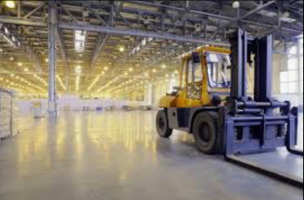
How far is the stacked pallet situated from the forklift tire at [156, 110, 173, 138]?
13.6 ft

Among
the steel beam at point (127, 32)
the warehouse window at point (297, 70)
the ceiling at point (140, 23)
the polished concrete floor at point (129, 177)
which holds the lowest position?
the polished concrete floor at point (129, 177)

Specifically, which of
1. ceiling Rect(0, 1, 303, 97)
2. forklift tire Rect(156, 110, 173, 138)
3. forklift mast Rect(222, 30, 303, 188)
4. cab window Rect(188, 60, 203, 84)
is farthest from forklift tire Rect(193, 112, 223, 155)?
ceiling Rect(0, 1, 303, 97)

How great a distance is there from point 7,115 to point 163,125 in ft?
13.9

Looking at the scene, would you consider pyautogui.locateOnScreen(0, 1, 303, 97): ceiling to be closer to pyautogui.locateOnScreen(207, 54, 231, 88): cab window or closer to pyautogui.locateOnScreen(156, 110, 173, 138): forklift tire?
pyautogui.locateOnScreen(207, 54, 231, 88): cab window

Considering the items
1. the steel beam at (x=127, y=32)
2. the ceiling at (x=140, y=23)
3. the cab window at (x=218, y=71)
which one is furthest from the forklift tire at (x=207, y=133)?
the steel beam at (x=127, y=32)

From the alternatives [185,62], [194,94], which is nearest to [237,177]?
[194,94]

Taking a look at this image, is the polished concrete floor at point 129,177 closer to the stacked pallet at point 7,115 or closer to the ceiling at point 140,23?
the stacked pallet at point 7,115

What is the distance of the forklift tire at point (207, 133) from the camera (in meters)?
4.62

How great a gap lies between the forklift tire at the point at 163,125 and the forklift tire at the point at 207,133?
1.86 metres

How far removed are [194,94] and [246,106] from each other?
62.8 inches

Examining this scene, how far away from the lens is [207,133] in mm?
5020

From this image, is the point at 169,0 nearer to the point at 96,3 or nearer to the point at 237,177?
the point at 96,3

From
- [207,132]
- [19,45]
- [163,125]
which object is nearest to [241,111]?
[207,132]

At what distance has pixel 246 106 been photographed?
14.4 ft
